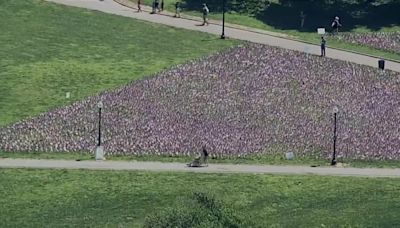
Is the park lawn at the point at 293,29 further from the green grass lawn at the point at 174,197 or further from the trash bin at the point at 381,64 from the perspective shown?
the green grass lawn at the point at 174,197

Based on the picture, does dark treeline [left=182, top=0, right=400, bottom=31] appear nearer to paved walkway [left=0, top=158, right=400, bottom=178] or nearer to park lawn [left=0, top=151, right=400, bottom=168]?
park lawn [left=0, top=151, right=400, bottom=168]

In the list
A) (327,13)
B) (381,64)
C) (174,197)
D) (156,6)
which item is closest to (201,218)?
(174,197)

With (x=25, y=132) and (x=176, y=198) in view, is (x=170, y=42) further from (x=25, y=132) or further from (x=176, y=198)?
(x=176, y=198)

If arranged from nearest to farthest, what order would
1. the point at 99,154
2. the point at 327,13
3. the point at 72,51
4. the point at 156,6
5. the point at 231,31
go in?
the point at 99,154 < the point at 72,51 < the point at 231,31 < the point at 327,13 < the point at 156,6

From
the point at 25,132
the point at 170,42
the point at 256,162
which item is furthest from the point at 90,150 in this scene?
the point at 170,42

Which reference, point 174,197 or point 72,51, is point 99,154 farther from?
point 72,51
